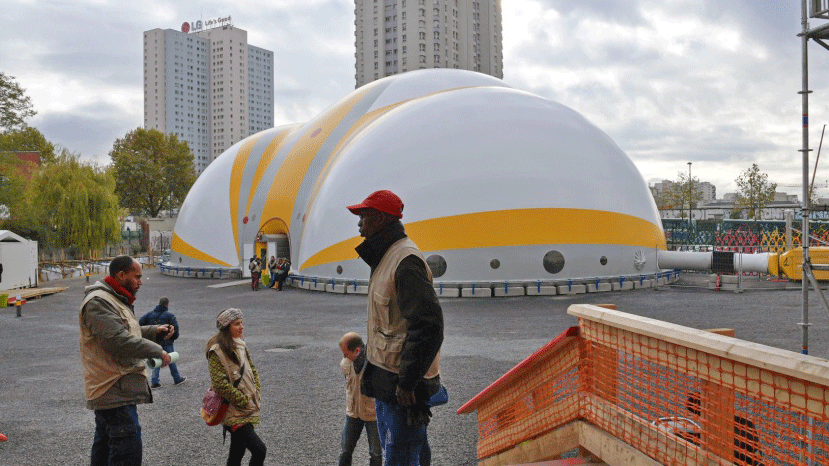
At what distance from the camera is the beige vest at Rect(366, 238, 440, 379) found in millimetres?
3512

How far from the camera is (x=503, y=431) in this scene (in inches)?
213

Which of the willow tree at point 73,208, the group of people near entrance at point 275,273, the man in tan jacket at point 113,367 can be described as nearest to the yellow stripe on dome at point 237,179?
the group of people near entrance at point 275,273

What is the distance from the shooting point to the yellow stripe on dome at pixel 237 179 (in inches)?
1208

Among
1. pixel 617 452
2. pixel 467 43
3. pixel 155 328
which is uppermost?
pixel 467 43

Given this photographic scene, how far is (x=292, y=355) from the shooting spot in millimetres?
11953

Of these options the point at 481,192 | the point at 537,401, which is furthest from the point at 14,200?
the point at 537,401

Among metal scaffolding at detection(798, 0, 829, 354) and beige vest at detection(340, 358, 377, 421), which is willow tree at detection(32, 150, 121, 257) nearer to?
beige vest at detection(340, 358, 377, 421)

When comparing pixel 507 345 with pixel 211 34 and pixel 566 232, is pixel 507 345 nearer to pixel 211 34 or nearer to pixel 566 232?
pixel 566 232

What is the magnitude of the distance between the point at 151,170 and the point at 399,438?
217 ft

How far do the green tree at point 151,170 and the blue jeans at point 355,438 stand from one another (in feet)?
209

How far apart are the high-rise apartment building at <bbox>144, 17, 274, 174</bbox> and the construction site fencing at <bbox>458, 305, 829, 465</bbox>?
168 m

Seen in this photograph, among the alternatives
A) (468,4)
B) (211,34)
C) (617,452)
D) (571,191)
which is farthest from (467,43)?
(617,452)

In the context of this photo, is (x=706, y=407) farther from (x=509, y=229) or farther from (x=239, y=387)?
(x=509, y=229)

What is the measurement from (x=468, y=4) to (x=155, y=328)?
11832 cm
